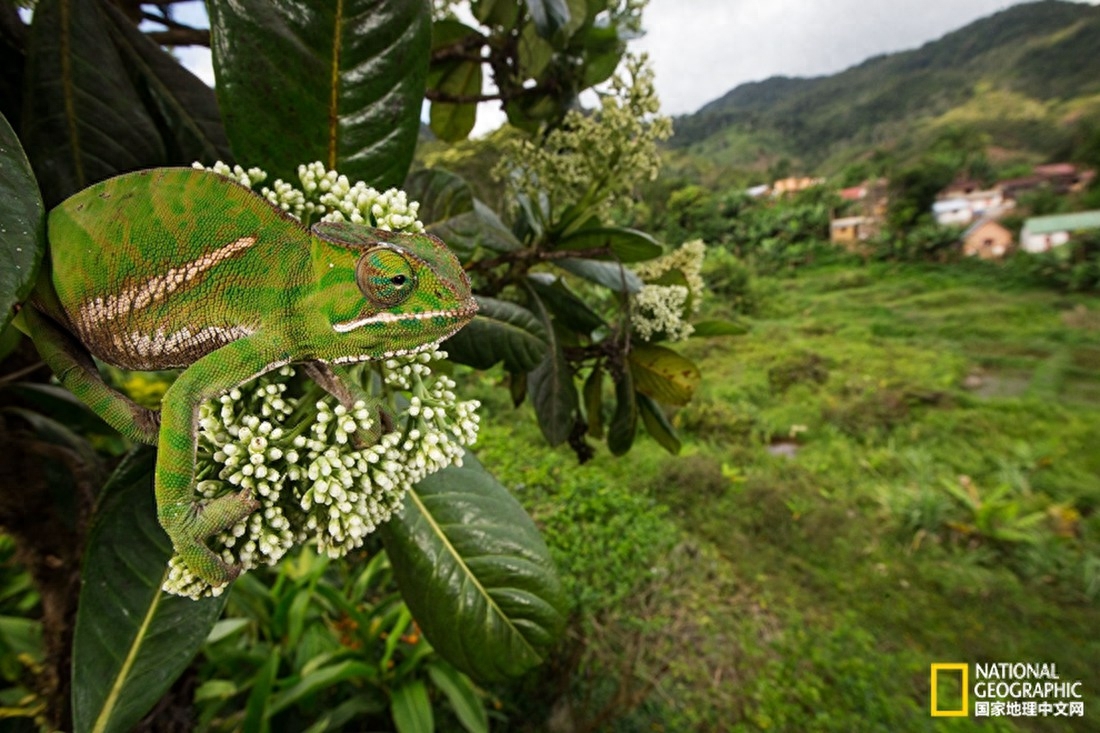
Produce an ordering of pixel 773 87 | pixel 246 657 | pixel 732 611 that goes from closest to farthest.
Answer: pixel 246 657 → pixel 732 611 → pixel 773 87

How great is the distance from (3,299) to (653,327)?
136cm

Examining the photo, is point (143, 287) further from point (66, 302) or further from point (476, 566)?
point (476, 566)

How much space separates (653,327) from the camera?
1.51 meters

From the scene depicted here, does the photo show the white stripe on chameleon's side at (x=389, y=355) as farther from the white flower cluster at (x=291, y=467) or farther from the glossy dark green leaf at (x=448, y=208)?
the glossy dark green leaf at (x=448, y=208)

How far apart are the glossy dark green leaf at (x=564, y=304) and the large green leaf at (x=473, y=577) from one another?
62 cm

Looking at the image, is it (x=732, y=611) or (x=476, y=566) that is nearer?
(x=476, y=566)

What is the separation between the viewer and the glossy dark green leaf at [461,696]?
2119 mm

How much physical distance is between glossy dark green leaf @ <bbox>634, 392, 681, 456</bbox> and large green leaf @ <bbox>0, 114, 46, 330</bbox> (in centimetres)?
145

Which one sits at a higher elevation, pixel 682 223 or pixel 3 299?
pixel 3 299

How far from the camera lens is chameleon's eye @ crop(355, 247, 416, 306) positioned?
34 cm

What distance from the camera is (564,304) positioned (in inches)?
56.1

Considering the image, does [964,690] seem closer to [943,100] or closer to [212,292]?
[212,292]

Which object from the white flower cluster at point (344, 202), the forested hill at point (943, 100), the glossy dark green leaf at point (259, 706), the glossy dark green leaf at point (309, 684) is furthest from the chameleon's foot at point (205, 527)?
the forested hill at point (943, 100)

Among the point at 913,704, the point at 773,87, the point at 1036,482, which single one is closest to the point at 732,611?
the point at 913,704
